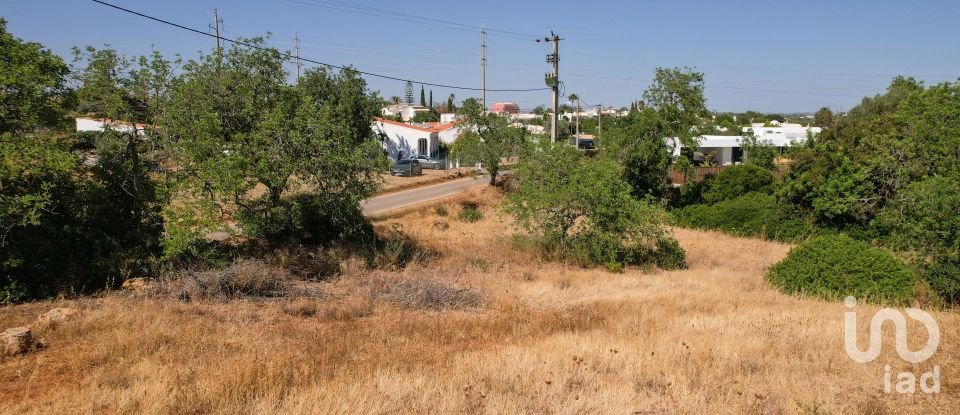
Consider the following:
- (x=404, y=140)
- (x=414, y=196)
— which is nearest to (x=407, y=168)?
(x=414, y=196)

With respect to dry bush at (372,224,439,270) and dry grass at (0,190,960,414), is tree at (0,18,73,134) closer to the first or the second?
dry grass at (0,190,960,414)

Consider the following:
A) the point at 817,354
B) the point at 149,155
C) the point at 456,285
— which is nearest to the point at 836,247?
the point at 817,354

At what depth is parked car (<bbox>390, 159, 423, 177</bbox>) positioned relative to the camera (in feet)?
139

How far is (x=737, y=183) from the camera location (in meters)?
32.9

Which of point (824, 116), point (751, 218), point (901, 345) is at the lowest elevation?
point (751, 218)

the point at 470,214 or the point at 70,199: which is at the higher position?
the point at 70,199

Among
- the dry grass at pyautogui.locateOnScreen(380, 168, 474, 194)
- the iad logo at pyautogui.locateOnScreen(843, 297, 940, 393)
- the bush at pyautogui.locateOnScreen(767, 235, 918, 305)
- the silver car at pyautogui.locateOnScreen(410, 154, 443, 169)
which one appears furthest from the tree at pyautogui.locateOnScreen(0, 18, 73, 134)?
the silver car at pyautogui.locateOnScreen(410, 154, 443, 169)

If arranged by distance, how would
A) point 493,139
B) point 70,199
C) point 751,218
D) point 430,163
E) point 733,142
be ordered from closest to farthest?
point 70,199 → point 751,218 → point 493,139 → point 430,163 → point 733,142

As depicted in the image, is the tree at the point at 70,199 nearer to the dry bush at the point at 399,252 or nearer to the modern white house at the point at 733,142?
the dry bush at the point at 399,252

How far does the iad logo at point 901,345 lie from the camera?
22.9 feet

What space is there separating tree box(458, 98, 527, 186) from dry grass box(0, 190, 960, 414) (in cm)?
2299

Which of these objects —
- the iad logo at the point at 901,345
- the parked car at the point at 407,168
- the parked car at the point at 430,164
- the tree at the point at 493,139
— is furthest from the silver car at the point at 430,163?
the iad logo at the point at 901,345

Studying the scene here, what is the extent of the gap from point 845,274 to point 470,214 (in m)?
17.9

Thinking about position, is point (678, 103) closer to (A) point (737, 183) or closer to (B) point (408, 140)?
(A) point (737, 183)
